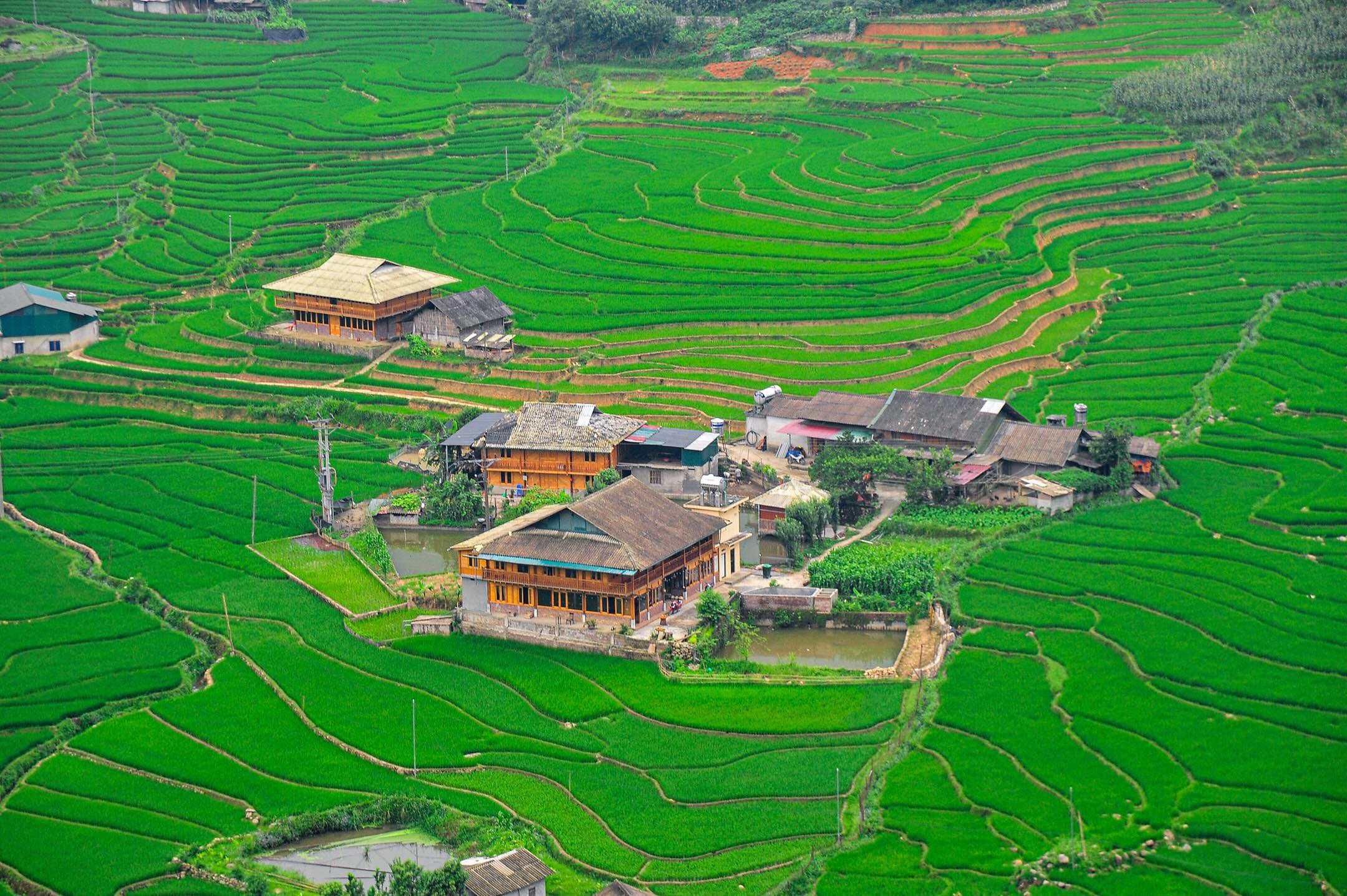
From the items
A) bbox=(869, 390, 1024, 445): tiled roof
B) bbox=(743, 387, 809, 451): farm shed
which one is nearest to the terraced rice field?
bbox=(743, 387, 809, 451): farm shed

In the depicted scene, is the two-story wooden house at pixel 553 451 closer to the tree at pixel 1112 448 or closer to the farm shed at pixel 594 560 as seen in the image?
the farm shed at pixel 594 560

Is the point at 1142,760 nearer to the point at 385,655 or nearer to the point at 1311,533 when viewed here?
the point at 1311,533

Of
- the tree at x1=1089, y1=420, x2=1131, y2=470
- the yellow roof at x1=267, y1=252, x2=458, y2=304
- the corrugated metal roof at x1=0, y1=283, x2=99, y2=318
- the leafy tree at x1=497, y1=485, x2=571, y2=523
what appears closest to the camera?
the leafy tree at x1=497, y1=485, x2=571, y2=523

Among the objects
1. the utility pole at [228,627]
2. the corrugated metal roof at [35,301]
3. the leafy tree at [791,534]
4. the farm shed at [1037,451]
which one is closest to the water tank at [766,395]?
the farm shed at [1037,451]

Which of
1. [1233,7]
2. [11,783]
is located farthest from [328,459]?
[1233,7]

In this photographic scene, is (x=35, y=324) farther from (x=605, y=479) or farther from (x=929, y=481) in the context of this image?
(x=929, y=481)

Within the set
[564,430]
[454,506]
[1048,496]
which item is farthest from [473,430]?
[1048,496]

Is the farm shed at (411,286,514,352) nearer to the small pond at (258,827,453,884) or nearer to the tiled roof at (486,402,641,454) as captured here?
the tiled roof at (486,402,641,454)
